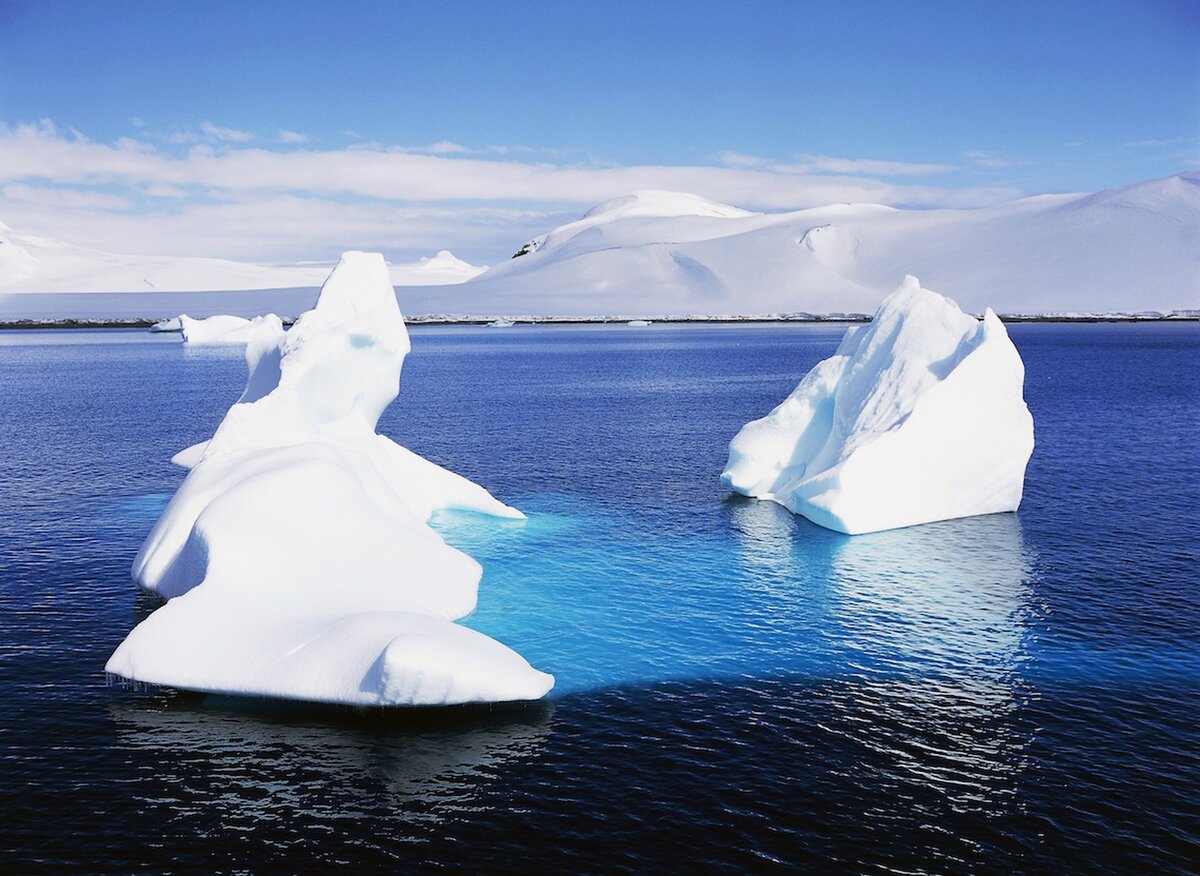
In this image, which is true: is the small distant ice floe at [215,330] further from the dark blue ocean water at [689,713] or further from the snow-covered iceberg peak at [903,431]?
the snow-covered iceberg peak at [903,431]

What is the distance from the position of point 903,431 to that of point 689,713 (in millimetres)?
20159

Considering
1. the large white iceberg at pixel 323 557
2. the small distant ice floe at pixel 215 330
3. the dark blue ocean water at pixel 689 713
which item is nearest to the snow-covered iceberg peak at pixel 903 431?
the dark blue ocean water at pixel 689 713

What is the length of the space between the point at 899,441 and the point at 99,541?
29.1m

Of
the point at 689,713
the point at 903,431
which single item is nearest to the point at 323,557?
the point at 689,713

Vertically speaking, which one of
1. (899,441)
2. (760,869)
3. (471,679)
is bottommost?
(760,869)

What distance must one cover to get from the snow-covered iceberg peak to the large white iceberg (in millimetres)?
12244

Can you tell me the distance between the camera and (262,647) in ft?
72.1

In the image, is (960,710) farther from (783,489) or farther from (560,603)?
(783,489)

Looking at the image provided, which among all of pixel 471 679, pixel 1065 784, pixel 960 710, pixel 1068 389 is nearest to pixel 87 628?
pixel 471 679

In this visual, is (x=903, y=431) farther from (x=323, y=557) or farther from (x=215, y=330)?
(x=215, y=330)

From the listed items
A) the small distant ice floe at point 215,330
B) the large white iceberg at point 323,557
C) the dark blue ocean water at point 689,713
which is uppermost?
the small distant ice floe at point 215,330

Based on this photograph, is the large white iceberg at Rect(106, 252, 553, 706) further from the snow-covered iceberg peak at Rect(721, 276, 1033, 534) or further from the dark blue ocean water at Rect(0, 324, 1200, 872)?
the snow-covered iceberg peak at Rect(721, 276, 1033, 534)

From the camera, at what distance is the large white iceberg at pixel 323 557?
68.9 feet

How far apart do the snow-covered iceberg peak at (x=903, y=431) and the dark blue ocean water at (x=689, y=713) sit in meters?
1.26
